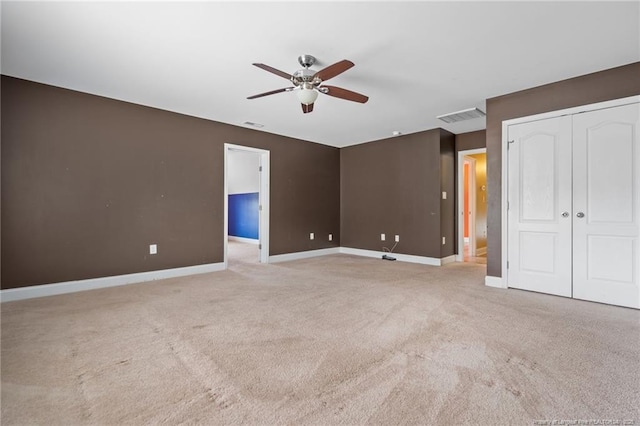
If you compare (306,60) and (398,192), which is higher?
(306,60)

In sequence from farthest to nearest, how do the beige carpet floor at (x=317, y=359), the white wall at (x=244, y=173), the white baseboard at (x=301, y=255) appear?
the white wall at (x=244, y=173) → the white baseboard at (x=301, y=255) → the beige carpet floor at (x=317, y=359)

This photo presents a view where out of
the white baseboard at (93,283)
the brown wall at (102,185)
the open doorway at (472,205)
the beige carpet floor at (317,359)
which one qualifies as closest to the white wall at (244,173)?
the brown wall at (102,185)

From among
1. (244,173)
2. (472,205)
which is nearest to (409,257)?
(472,205)

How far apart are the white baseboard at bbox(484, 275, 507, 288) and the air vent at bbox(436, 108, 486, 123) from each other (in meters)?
2.32

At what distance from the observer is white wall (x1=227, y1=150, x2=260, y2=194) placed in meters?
8.26

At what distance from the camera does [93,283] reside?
3.76m

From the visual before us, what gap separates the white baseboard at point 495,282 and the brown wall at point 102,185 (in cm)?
399

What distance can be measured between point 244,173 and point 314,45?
6.36m

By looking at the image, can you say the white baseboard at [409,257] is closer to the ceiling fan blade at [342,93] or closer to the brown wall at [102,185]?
the brown wall at [102,185]

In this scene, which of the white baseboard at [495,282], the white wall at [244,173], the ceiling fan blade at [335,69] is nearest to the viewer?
the ceiling fan blade at [335,69]

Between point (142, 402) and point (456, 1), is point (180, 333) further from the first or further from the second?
point (456, 1)

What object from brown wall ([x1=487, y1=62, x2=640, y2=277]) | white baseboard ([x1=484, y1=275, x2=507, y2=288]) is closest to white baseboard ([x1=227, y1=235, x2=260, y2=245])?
white baseboard ([x1=484, y1=275, x2=507, y2=288])

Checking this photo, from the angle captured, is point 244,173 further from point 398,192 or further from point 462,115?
point 462,115

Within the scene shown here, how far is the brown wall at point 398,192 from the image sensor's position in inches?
217
